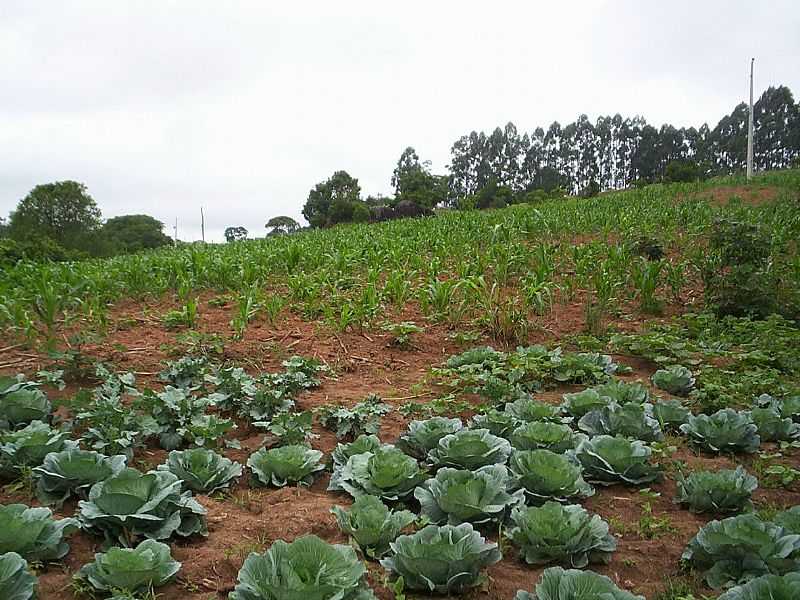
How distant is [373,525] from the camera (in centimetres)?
162

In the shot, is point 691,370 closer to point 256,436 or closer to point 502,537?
point 502,537

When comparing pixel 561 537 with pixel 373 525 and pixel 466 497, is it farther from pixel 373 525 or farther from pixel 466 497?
pixel 373 525

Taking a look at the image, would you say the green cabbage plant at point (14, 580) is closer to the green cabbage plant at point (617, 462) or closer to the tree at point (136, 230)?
the green cabbage plant at point (617, 462)

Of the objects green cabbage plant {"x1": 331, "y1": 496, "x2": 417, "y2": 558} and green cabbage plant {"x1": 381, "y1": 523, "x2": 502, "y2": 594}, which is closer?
green cabbage plant {"x1": 381, "y1": 523, "x2": 502, "y2": 594}

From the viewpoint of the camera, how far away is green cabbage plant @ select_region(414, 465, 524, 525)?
5.59 ft

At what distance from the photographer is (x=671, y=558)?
1625 mm

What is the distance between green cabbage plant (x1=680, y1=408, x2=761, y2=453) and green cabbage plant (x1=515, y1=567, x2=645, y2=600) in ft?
4.40

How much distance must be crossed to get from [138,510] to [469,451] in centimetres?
113

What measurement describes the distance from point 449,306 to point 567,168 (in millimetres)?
72993

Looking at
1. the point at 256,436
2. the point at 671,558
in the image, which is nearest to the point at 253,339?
the point at 256,436

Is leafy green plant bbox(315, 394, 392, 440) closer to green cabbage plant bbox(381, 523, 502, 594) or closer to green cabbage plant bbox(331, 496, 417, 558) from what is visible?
green cabbage plant bbox(331, 496, 417, 558)

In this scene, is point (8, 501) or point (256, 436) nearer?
point (8, 501)

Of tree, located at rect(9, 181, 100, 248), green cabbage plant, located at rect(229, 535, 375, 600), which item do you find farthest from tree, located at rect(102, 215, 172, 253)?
green cabbage plant, located at rect(229, 535, 375, 600)

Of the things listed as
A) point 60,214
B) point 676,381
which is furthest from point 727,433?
point 60,214
